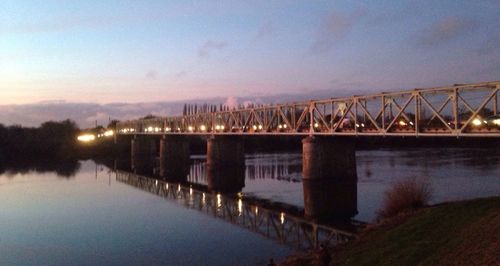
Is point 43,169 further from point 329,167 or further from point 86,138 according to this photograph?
point 86,138

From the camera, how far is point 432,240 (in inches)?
742

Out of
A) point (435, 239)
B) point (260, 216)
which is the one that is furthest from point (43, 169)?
point (435, 239)

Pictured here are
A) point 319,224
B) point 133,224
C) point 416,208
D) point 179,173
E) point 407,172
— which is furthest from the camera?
point 179,173

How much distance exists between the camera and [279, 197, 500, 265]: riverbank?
1582 centimetres

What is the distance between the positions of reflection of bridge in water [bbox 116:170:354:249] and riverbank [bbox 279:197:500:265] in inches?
173

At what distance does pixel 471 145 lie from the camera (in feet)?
397

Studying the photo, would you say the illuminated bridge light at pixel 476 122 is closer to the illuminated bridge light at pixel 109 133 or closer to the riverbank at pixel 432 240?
the riverbank at pixel 432 240

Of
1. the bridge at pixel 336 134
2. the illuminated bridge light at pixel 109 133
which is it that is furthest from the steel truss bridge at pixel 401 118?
the illuminated bridge light at pixel 109 133

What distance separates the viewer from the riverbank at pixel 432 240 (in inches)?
623

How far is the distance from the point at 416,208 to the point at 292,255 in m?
8.35

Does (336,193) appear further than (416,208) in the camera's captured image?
Yes

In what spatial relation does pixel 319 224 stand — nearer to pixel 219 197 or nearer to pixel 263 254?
pixel 263 254

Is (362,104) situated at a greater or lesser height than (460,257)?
greater

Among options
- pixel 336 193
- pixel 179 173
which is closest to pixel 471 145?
pixel 179 173
